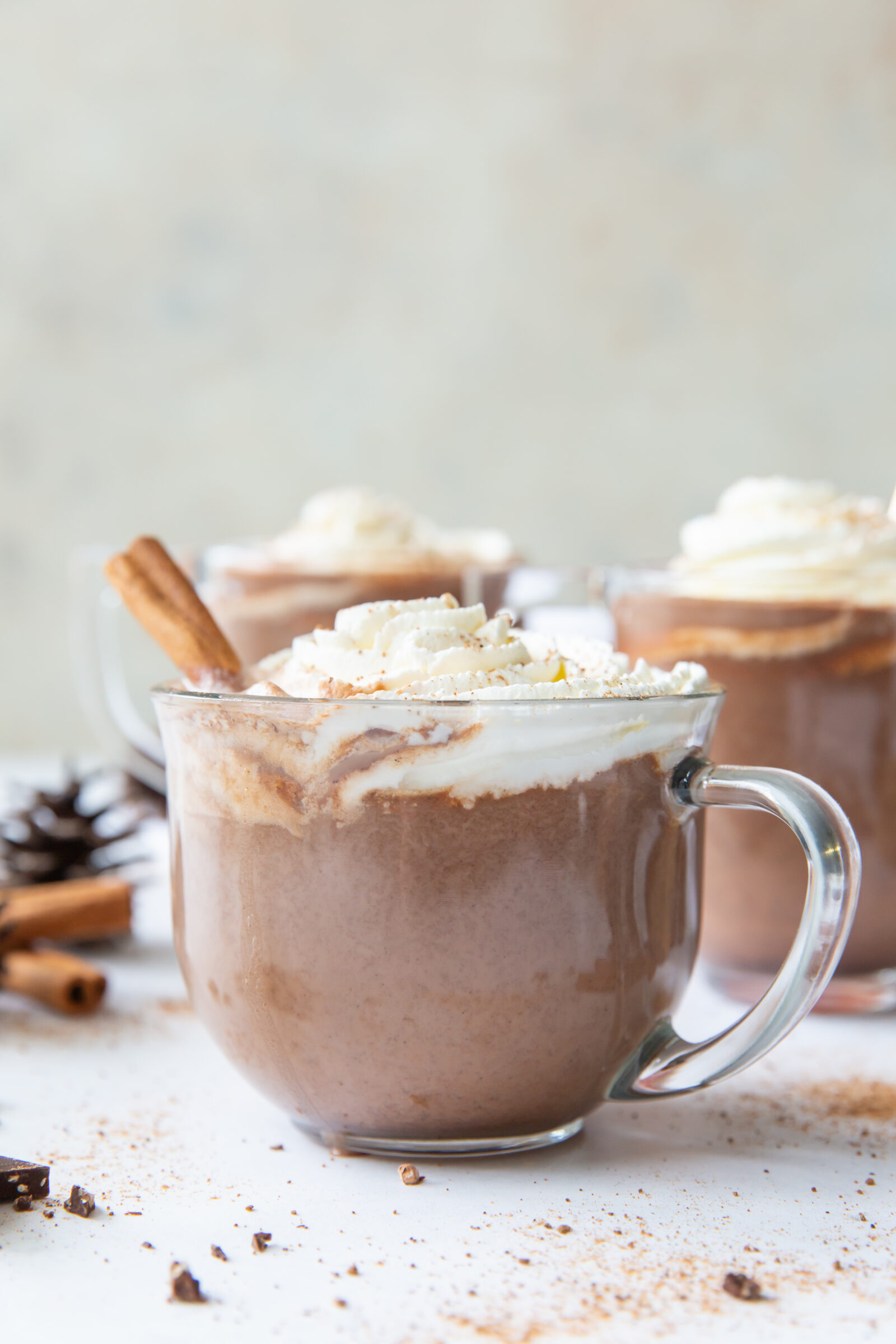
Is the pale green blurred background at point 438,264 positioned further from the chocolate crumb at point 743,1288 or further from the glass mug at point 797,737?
the chocolate crumb at point 743,1288

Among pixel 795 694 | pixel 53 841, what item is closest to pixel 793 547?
pixel 795 694

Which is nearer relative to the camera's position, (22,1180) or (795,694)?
(22,1180)

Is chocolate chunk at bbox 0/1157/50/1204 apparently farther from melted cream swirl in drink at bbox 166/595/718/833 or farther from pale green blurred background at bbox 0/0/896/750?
pale green blurred background at bbox 0/0/896/750

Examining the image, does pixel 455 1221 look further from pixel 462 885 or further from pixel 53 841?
pixel 53 841

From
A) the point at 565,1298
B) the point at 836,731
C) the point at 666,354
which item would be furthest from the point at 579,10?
the point at 565,1298

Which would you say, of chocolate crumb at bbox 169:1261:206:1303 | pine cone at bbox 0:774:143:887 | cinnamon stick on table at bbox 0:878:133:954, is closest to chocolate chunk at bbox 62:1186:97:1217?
chocolate crumb at bbox 169:1261:206:1303

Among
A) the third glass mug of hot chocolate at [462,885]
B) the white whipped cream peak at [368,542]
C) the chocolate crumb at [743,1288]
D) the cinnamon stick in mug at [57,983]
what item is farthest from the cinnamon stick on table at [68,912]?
the chocolate crumb at [743,1288]

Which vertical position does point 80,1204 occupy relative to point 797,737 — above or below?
below
